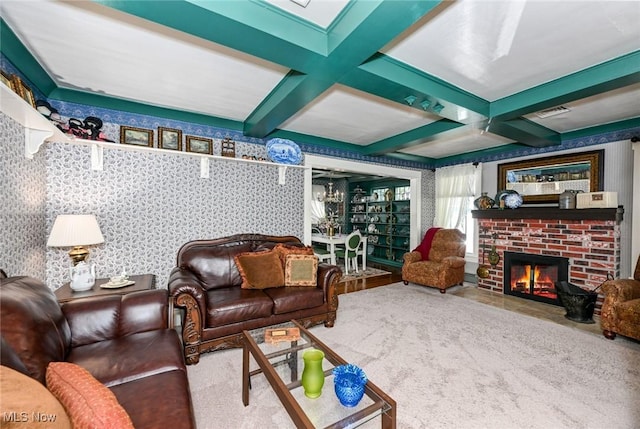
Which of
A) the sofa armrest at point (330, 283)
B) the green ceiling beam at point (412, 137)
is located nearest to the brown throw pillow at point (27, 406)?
the sofa armrest at point (330, 283)

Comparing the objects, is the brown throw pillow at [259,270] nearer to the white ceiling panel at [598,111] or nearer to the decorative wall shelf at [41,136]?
the decorative wall shelf at [41,136]

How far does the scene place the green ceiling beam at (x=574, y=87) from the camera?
80.0 inches

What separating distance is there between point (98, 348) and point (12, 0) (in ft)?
6.73

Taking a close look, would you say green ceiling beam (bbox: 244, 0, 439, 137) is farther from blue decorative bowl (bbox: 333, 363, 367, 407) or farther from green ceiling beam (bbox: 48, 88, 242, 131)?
blue decorative bowl (bbox: 333, 363, 367, 407)

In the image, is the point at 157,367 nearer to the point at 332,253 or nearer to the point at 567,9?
the point at 567,9

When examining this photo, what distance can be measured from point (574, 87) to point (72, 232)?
4.36m

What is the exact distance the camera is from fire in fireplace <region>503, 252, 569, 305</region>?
3.82 meters

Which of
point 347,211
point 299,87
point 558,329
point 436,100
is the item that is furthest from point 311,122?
point 347,211

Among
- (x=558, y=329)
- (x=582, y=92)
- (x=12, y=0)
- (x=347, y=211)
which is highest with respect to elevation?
(x=12, y=0)

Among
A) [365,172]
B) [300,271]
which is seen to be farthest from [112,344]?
[365,172]

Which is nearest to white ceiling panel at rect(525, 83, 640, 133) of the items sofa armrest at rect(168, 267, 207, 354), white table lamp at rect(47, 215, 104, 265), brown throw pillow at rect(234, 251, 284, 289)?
brown throw pillow at rect(234, 251, 284, 289)

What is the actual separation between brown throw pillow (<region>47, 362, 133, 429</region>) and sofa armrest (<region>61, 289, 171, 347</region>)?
733 millimetres

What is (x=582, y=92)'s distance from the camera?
90.7 inches

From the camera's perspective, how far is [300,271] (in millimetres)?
3035
